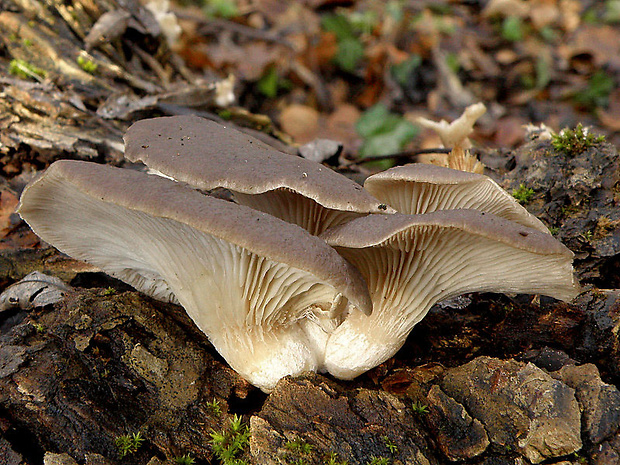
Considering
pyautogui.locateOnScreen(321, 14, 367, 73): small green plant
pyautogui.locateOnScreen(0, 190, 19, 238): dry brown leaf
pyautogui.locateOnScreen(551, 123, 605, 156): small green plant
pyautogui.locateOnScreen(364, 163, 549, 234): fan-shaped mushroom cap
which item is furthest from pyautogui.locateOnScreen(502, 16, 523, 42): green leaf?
pyautogui.locateOnScreen(0, 190, 19, 238): dry brown leaf

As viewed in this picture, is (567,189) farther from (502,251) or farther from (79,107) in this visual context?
(79,107)

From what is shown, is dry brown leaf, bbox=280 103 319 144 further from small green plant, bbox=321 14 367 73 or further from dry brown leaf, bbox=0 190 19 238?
dry brown leaf, bbox=0 190 19 238

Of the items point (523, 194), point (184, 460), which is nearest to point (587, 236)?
point (523, 194)

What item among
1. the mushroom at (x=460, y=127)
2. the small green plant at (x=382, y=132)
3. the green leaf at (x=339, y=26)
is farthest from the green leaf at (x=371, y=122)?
the mushroom at (x=460, y=127)

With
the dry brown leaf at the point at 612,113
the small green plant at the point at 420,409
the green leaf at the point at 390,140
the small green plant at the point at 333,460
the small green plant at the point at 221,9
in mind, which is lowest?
the dry brown leaf at the point at 612,113

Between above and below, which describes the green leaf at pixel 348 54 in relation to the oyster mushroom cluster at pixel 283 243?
below

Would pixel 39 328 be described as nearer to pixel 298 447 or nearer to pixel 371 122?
pixel 298 447

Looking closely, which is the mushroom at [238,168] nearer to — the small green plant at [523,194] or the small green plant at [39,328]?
the small green plant at [39,328]
